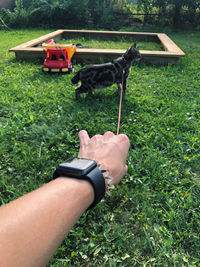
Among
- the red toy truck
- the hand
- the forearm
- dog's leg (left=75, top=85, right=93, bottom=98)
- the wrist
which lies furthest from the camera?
the red toy truck

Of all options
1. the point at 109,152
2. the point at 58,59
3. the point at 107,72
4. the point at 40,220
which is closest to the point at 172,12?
the point at 58,59

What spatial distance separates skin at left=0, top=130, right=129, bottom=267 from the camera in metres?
0.69

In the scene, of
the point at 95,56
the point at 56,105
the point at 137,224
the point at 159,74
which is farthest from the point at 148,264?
the point at 95,56

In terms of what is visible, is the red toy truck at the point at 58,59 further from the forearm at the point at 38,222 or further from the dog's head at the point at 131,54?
the forearm at the point at 38,222

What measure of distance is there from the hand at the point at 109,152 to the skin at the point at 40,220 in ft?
1.01

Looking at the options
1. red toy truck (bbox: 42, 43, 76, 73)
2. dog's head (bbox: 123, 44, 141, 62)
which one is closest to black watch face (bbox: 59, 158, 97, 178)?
dog's head (bbox: 123, 44, 141, 62)

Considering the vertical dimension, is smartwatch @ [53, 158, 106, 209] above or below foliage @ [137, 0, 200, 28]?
below

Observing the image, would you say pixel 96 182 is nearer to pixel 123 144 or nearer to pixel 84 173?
pixel 84 173

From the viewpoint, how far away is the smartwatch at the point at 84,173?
104 cm

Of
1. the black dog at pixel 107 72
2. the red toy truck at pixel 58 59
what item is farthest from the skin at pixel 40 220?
the red toy truck at pixel 58 59

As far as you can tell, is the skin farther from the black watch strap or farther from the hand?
→ the hand

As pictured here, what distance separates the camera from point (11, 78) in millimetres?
4848

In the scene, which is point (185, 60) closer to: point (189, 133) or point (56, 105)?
point (189, 133)

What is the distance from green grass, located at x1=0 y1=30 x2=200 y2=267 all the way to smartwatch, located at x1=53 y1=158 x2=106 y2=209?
0.86 m
